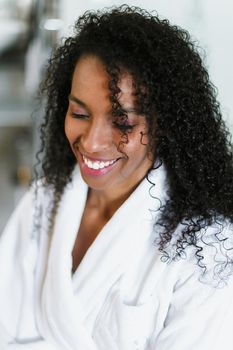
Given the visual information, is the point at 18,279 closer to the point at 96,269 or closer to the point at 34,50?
the point at 96,269

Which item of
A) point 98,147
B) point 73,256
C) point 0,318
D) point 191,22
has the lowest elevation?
point 0,318

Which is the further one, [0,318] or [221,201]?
[0,318]

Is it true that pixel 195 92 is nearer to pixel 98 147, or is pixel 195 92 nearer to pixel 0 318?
pixel 98 147

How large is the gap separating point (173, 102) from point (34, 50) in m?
1.15

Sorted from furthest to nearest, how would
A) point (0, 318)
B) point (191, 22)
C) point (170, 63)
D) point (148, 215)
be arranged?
point (191, 22), point (0, 318), point (148, 215), point (170, 63)

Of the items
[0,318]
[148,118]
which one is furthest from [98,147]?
[0,318]

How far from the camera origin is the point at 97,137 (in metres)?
0.83

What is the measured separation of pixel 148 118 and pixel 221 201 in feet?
0.69

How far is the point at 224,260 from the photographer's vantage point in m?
0.83

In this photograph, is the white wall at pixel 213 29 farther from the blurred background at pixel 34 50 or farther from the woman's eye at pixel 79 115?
the woman's eye at pixel 79 115

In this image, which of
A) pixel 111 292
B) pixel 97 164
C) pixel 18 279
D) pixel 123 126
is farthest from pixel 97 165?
pixel 18 279

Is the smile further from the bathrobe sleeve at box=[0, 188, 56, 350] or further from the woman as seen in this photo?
the bathrobe sleeve at box=[0, 188, 56, 350]

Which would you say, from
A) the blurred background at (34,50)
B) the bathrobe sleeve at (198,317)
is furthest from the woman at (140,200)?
the blurred background at (34,50)

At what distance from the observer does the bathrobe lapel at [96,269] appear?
0.90m
